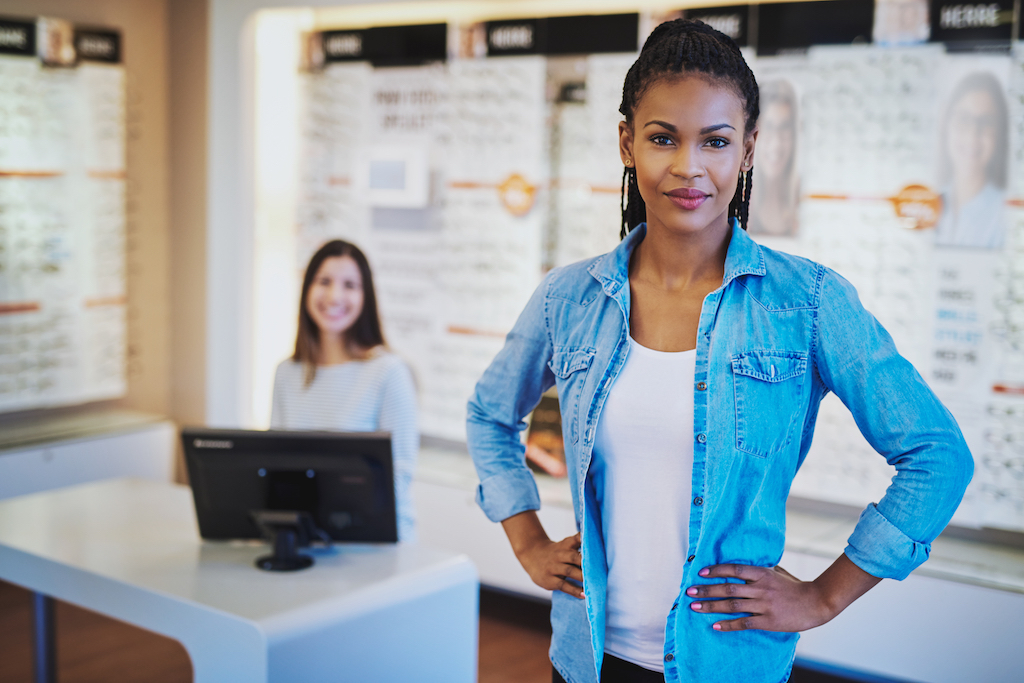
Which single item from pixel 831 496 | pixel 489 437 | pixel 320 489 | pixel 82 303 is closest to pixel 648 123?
pixel 489 437

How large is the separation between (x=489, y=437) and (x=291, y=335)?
3506 millimetres

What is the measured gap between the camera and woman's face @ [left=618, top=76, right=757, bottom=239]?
4.27 ft

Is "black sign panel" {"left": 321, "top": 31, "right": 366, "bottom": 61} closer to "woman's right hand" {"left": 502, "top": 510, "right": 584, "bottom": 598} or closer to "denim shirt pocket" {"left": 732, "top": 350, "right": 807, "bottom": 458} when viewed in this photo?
"woman's right hand" {"left": 502, "top": 510, "right": 584, "bottom": 598}

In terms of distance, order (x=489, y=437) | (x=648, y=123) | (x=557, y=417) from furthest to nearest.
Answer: (x=557, y=417) → (x=489, y=437) → (x=648, y=123)

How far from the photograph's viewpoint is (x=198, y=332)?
511cm

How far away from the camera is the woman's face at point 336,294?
10.7 ft

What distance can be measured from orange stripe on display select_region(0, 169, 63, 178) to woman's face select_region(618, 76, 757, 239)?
4017mm

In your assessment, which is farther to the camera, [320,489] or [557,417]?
[557,417]

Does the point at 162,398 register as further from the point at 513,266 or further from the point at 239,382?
the point at 513,266

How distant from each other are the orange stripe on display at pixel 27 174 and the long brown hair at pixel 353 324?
207 cm

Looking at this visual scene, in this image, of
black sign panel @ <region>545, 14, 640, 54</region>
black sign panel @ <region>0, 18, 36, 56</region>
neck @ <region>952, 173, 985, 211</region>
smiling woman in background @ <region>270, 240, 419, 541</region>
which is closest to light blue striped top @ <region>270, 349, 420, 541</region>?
smiling woman in background @ <region>270, 240, 419, 541</region>

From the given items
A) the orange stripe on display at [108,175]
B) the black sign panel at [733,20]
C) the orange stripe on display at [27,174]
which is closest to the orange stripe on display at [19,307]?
the orange stripe on display at [27,174]

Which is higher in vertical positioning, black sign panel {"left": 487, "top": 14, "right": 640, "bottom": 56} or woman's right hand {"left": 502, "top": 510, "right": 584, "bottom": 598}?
black sign panel {"left": 487, "top": 14, "right": 640, "bottom": 56}

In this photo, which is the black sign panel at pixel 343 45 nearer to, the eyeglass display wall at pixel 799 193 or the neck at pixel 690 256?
the eyeglass display wall at pixel 799 193
